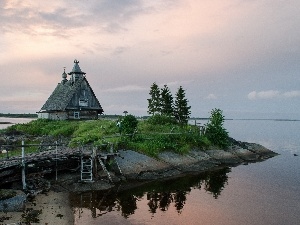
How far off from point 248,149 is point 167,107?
18.4m

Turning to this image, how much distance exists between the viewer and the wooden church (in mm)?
59594

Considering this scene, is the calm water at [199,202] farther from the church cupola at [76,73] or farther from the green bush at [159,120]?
the church cupola at [76,73]

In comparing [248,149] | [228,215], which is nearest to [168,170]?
[228,215]

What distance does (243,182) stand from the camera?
3578 cm

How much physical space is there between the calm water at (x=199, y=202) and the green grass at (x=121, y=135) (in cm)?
641

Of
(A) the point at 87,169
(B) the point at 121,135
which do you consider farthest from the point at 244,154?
(A) the point at 87,169

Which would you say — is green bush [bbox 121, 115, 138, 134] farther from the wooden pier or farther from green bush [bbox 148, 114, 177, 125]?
green bush [bbox 148, 114, 177, 125]

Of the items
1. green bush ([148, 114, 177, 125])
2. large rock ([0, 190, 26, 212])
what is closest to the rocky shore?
large rock ([0, 190, 26, 212])

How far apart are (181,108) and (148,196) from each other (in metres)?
36.5

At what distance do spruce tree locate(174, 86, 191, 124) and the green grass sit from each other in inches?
344

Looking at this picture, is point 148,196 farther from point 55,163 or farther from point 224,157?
point 224,157

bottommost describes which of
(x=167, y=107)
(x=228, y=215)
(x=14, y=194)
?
(x=228, y=215)

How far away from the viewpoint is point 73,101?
196ft

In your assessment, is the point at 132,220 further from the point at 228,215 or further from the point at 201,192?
the point at 201,192
